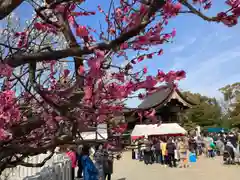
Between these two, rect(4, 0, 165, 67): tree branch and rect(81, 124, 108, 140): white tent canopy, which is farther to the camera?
rect(81, 124, 108, 140): white tent canopy

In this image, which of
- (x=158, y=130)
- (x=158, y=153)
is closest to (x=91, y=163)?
(x=158, y=153)

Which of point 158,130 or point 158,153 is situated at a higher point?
point 158,130

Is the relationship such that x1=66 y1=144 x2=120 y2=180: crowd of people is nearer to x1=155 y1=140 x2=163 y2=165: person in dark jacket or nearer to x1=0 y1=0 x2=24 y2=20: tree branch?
x1=0 y1=0 x2=24 y2=20: tree branch

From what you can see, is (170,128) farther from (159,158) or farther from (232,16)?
(232,16)

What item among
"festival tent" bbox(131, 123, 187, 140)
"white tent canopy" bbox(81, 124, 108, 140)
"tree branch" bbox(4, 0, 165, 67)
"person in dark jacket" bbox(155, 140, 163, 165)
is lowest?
"person in dark jacket" bbox(155, 140, 163, 165)

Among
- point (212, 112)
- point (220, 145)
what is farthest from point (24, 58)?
point (212, 112)

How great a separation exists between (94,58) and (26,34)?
2.41 meters

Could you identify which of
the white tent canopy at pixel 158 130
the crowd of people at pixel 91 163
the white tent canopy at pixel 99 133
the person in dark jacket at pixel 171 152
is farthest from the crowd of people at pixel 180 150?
the white tent canopy at pixel 99 133

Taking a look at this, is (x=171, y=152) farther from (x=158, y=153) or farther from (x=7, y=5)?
(x=7, y=5)

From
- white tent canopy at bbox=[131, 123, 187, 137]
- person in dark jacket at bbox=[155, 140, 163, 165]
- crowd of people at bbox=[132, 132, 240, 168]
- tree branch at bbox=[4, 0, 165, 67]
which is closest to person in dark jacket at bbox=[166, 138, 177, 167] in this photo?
crowd of people at bbox=[132, 132, 240, 168]

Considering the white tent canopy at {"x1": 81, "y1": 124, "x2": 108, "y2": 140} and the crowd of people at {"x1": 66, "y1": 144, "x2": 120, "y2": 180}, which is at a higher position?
the white tent canopy at {"x1": 81, "y1": 124, "x2": 108, "y2": 140}

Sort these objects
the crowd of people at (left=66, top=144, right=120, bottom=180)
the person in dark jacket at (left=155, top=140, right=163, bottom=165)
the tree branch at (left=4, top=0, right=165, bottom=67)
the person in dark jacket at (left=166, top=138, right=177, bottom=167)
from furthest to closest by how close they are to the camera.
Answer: the person in dark jacket at (left=155, top=140, right=163, bottom=165) → the person in dark jacket at (left=166, top=138, right=177, bottom=167) → the crowd of people at (left=66, top=144, right=120, bottom=180) → the tree branch at (left=4, top=0, right=165, bottom=67)

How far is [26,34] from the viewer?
14.3 ft

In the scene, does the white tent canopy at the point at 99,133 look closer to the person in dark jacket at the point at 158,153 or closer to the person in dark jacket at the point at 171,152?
the person in dark jacket at the point at 171,152
